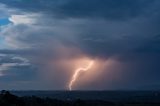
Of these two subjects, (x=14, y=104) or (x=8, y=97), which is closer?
(x=14, y=104)

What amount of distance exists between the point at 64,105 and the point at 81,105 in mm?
13692

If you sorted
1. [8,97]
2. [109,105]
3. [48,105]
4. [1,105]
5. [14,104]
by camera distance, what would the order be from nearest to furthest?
[1,105]
[14,104]
[8,97]
[48,105]
[109,105]

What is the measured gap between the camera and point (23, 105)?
9581cm

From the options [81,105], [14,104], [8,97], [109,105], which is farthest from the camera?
[109,105]

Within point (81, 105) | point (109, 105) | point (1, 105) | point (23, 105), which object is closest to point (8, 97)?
point (23, 105)

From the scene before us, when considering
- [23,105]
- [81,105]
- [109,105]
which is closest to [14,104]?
[23,105]

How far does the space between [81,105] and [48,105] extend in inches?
775

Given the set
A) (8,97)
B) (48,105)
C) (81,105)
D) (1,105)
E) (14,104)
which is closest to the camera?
(1,105)

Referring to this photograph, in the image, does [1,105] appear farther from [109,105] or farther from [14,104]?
[109,105]

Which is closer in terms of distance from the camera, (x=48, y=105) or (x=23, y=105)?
(x=23, y=105)

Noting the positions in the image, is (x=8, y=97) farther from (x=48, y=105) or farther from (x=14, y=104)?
(x=48, y=105)

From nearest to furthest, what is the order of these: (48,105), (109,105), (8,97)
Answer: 1. (8,97)
2. (48,105)
3. (109,105)

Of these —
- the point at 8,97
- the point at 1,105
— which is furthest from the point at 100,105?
the point at 1,105

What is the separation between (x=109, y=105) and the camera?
6417 inches
